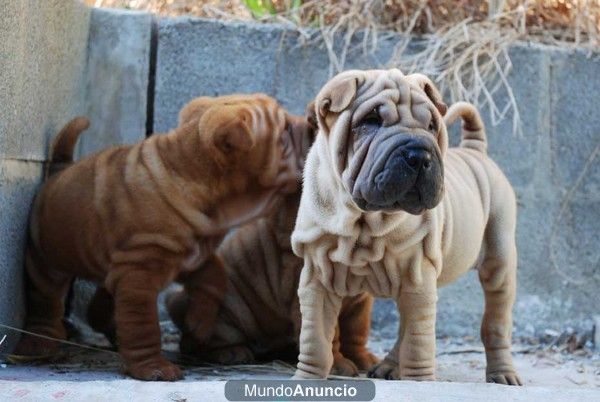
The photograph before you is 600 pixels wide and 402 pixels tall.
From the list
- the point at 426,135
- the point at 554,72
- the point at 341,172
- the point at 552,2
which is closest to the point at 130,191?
the point at 341,172

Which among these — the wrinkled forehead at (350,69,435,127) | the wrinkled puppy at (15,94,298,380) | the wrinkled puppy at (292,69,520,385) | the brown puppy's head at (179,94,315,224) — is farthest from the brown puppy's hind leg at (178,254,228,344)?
the wrinkled forehead at (350,69,435,127)

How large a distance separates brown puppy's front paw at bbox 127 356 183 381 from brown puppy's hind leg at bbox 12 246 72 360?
569 mm

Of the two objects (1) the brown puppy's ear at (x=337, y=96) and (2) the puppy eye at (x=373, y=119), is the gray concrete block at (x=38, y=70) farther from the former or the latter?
(2) the puppy eye at (x=373, y=119)

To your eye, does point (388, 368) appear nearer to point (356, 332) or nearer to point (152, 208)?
point (356, 332)

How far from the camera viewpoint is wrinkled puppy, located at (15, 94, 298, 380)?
3.61 metres

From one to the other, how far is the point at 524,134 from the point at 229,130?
1780 mm

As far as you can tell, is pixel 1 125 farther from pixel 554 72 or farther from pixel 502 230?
pixel 554 72

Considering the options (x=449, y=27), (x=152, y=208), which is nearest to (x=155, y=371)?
(x=152, y=208)

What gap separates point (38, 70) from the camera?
4031mm

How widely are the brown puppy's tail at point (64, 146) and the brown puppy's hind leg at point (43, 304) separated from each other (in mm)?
A: 439

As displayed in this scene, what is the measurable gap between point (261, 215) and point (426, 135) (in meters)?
1.28

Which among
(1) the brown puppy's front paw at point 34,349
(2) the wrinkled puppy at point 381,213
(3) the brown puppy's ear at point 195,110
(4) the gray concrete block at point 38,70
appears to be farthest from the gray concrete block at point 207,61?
(2) the wrinkled puppy at point 381,213

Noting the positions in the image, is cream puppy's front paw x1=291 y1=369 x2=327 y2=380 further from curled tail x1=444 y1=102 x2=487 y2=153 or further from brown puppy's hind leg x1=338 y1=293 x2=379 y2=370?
curled tail x1=444 y1=102 x2=487 y2=153

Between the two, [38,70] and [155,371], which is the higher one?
[38,70]
